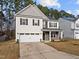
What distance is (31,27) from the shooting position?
38.0 metres

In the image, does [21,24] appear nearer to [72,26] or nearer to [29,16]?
[29,16]

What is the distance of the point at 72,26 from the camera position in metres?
48.2

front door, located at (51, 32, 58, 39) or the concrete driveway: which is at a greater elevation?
front door, located at (51, 32, 58, 39)

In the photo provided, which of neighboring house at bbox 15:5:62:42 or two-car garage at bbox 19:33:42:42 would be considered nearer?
neighboring house at bbox 15:5:62:42

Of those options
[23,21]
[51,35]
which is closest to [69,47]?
[23,21]

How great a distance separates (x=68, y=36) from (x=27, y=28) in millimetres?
15999

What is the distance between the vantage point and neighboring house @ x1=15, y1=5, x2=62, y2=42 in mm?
36875

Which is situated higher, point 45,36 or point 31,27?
point 31,27

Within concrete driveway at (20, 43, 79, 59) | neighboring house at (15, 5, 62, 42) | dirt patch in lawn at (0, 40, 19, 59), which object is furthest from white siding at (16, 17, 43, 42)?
concrete driveway at (20, 43, 79, 59)

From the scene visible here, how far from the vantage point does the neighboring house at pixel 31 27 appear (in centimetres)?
3688

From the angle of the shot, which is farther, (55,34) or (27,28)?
(55,34)

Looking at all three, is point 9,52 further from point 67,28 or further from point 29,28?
point 67,28

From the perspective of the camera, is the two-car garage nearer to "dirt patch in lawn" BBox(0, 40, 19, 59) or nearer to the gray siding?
"dirt patch in lawn" BBox(0, 40, 19, 59)

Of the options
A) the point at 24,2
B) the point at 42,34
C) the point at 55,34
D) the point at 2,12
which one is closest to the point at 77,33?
the point at 55,34
